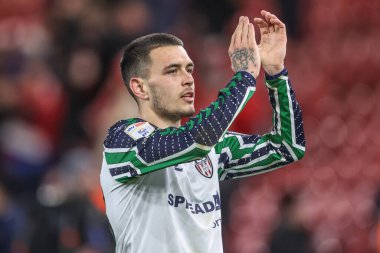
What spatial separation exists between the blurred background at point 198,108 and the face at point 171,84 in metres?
3.53

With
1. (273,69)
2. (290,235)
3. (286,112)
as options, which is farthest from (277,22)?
(290,235)

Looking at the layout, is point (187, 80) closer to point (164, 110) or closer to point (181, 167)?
point (164, 110)

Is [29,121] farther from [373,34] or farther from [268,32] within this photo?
[268,32]

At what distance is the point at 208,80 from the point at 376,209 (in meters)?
2.27

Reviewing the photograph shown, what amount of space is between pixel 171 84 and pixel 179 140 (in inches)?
18.1

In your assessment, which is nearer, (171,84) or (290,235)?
(171,84)

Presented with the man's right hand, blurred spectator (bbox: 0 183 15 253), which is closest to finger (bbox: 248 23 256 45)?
the man's right hand

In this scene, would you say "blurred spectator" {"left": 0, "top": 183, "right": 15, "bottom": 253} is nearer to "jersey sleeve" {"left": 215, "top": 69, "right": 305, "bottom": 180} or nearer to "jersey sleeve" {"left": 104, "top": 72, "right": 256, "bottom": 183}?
"jersey sleeve" {"left": 215, "top": 69, "right": 305, "bottom": 180}

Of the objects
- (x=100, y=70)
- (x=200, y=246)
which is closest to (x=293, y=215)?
(x=100, y=70)

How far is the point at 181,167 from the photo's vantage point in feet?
16.3

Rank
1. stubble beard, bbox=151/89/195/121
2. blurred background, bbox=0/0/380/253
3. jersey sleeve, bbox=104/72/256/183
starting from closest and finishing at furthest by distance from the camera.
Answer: jersey sleeve, bbox=104/72/256/183 → stubble beard, bbox=151/89/195/121 → blurred background, bbox=0/0/380/253

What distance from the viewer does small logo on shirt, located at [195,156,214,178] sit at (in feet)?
16.4

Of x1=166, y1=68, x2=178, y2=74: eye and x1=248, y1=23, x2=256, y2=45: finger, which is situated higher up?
x1=248, y1=23, x2=256, y2=45: finger

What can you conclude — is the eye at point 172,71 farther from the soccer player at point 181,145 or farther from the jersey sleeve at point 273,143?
the jersey sleeve at point 273,143
